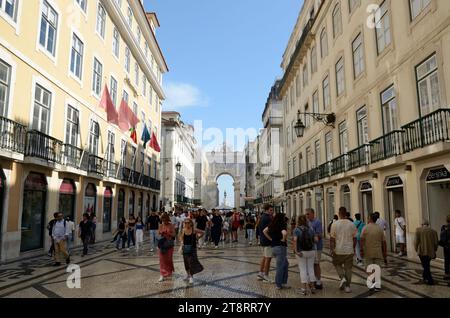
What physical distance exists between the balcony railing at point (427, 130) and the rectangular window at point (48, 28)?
13.1m

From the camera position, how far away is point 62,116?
14.2 metres

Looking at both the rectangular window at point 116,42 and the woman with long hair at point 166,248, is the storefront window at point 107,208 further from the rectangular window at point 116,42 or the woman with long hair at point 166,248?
the woman with long hair at point 166,248

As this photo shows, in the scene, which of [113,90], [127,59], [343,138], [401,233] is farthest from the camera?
[127,59]

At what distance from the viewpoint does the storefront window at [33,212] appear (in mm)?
11688

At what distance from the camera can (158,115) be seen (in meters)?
33.2

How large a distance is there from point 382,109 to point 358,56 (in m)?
3.62

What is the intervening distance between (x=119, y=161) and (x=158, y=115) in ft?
41.8

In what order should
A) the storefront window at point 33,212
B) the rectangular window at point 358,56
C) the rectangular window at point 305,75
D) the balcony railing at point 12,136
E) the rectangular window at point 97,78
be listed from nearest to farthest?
the balcony railing at point 12,136, the storefront window at point 33,212, the rectangular window at point 358,56, the rectangular window at point 97,78, the rectangular window at point 305,75

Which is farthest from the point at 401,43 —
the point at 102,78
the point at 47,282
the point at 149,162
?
the point at 149,162

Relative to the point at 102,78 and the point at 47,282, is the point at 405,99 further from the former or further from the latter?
the point at 102,78

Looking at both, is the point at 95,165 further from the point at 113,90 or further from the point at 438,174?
the point at 438,174

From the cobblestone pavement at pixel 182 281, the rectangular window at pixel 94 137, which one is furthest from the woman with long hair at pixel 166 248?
the rectangular window at pixel 94 137

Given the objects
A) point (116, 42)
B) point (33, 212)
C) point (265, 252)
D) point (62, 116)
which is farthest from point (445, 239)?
point (116, 42)
